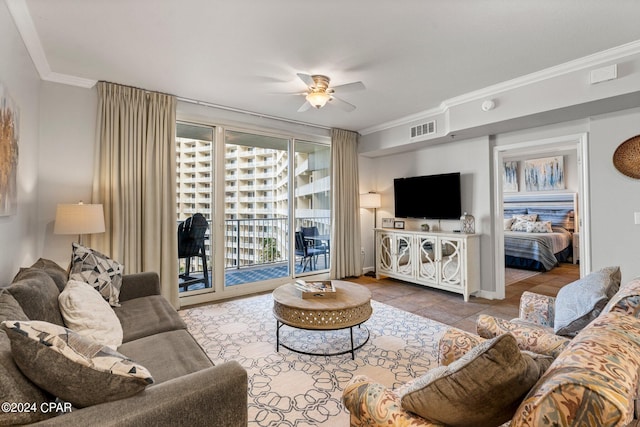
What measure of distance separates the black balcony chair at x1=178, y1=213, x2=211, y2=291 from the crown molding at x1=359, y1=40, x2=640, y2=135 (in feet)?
10.9

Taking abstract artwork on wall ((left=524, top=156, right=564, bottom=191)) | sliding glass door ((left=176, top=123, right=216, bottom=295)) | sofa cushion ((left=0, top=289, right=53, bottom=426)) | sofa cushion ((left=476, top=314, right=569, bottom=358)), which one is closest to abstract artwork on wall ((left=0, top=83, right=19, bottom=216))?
sofa cushion ((left=0, top=289, right=53, bottom=426))

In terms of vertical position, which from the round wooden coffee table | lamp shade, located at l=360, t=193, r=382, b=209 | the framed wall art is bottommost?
the round wooden coffee table

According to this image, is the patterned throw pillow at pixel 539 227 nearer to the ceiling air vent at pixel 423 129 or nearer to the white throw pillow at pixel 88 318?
the ceiling air vent at pixel 423 129

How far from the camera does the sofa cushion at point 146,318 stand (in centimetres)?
195

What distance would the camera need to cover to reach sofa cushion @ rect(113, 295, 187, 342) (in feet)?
6.39

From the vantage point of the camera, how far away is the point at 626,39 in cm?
246

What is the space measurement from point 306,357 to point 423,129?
337 cm

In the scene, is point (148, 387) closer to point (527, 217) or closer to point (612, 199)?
point (612, 199)

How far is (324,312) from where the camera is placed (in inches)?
92.0

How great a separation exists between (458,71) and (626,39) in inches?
48.7

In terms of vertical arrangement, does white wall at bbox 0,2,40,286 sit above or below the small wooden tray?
above

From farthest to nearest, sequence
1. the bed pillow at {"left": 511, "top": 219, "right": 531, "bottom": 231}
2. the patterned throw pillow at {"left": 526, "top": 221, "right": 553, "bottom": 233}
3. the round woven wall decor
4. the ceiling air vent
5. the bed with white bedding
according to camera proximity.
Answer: the bed pillow at {"left": 511, "top": 219, "right": 531, "bottom": 231} → the patterned throw pillow at {"left": 526, "top": 221, "right": 553, "bottom": 233} → the bed with white bedding → the ceiling air vent → the round woven wall decor

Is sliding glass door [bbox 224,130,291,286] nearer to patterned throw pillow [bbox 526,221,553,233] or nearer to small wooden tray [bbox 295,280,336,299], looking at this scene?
small wooden tray [bbox 295,280,336,299]

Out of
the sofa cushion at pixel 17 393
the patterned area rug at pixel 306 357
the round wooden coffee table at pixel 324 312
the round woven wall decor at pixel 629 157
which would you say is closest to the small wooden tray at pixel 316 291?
the round wooden coffee table at pixel 324 312
